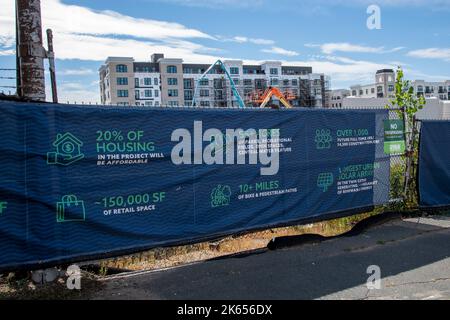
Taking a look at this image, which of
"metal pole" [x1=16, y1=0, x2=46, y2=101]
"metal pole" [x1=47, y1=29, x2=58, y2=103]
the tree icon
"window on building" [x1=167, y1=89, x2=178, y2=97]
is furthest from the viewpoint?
"window on building" [x1=167, y1=89, x2=178, y2=97]

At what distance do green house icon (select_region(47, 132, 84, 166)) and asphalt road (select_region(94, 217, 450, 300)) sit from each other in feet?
5.03

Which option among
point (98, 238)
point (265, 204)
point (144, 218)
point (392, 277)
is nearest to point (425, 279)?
point (392, 277)

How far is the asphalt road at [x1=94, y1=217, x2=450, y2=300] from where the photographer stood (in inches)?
195

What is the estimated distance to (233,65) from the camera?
123125mm

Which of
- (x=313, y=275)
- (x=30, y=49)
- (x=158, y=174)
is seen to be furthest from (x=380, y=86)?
(x=30, y=49)

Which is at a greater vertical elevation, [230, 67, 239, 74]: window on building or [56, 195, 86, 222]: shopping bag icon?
[230, 67, 239, 74]: window on building

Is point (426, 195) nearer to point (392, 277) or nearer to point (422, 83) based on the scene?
point (392, 277)

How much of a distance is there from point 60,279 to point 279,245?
3.13 m

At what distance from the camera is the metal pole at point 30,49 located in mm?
5527

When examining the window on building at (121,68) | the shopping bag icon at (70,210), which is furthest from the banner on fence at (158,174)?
the window on building at (121,68)

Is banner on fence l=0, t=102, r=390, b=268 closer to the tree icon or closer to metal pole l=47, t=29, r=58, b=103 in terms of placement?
the tree icon

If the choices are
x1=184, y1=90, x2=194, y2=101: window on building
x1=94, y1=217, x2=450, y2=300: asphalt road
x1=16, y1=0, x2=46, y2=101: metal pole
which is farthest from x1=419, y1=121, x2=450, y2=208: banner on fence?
x1=184, y1=90, x2=194, y2=101: window on building

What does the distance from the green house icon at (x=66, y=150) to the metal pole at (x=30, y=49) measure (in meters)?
0.79
